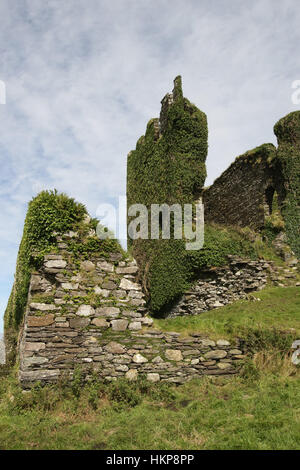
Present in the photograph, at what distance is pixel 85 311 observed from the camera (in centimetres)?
722

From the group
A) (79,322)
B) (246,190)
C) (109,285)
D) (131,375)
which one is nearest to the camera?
(131,375)

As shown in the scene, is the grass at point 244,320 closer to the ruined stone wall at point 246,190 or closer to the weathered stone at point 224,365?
the weathered stone at point 224,365

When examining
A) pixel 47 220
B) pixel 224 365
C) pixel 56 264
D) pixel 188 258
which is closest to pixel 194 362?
pixel 224 365

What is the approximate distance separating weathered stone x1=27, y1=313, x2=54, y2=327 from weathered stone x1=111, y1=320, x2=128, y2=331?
48.9 inches

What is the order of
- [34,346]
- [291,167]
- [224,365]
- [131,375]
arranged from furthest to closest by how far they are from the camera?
[291,167] → [224,365] → [131,375] → [34,346]

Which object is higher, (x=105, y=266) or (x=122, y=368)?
Answer: (x=105, y=266)

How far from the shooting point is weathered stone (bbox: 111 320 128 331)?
725 centimetres

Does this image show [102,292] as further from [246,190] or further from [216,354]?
[246,190]

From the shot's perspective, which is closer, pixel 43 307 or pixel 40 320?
pixel 40 320

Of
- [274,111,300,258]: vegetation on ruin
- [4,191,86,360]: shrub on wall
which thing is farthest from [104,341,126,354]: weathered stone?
[274,111,300,258]: vegetation on ruin

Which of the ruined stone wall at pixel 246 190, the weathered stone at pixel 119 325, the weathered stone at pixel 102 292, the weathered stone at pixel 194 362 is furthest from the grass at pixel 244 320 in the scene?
the ruined stone wall at pixel 246 190

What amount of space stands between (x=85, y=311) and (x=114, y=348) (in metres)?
0.96

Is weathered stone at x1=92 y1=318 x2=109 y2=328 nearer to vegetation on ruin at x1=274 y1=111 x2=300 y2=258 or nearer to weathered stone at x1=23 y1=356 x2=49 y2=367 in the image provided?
weathered stone at x1=23 y1=356 x2=49 y2=367
